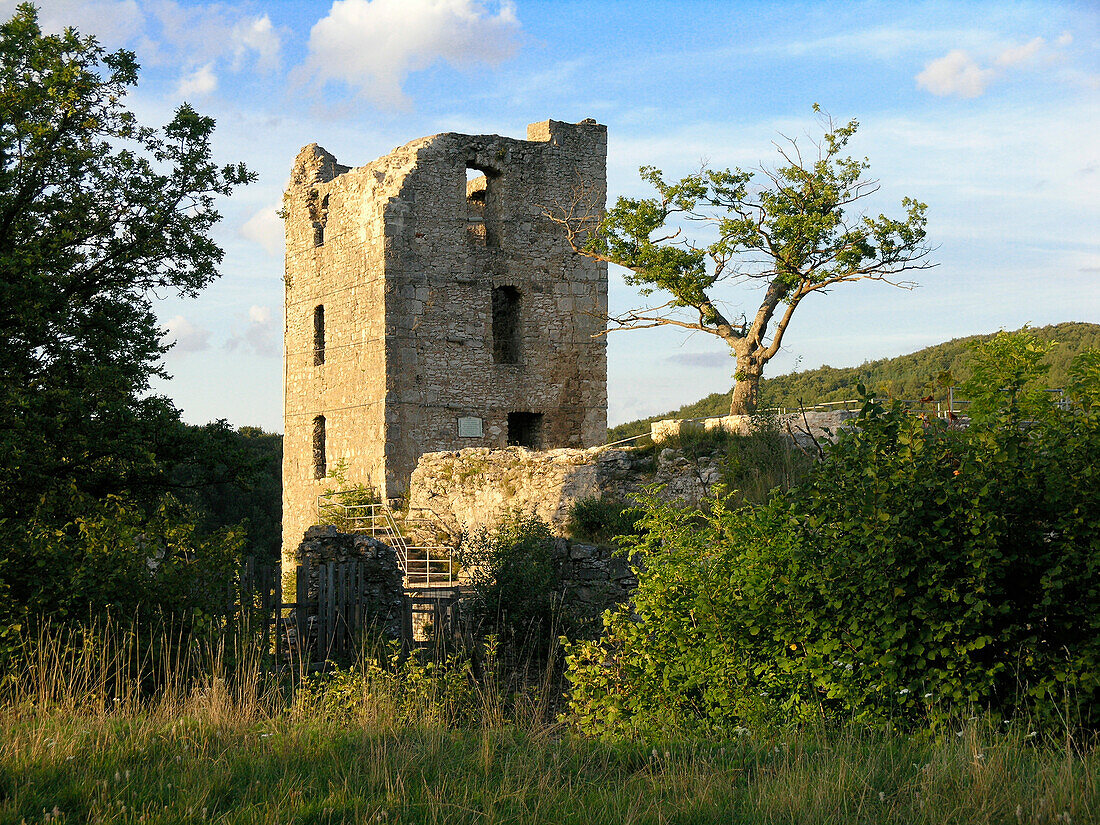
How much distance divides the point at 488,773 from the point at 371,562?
8672 mm

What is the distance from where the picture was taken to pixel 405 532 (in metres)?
18.1

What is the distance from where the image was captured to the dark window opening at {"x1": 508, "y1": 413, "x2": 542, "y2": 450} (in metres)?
21.2

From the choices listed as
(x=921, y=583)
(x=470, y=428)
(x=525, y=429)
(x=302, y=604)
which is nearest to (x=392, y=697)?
(x=921, y=583)

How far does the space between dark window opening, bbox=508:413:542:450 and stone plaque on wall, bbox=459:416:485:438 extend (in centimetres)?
95

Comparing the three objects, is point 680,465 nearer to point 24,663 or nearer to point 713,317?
point 713,317

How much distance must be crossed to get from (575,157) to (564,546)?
1058 cm

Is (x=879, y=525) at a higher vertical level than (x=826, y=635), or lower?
higher

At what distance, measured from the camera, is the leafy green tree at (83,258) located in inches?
508

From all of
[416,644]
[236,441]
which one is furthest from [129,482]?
[416,644]

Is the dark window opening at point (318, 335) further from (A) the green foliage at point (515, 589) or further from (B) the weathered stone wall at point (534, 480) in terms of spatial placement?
(A) the green foliage at point (515, 589)

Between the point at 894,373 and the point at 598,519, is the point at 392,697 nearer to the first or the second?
the point at 598,519

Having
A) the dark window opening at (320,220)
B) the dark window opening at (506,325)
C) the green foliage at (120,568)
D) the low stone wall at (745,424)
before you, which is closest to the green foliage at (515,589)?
the low stone wall at (745,424)

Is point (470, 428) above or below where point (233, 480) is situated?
above

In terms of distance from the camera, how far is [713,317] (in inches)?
741
